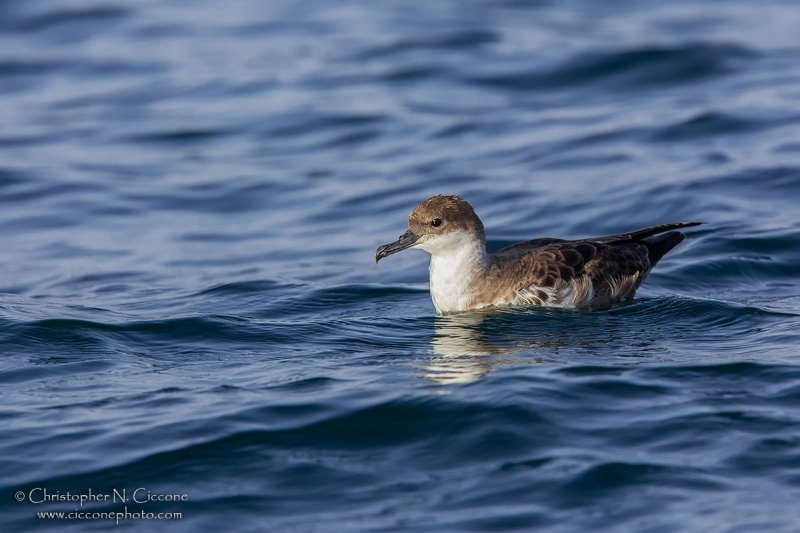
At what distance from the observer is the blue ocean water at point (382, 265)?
6.09m

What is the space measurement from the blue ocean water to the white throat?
244 mm

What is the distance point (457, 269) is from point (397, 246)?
0.56 meters

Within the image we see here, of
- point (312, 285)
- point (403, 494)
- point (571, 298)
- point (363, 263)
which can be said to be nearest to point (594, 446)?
point (403, 494)

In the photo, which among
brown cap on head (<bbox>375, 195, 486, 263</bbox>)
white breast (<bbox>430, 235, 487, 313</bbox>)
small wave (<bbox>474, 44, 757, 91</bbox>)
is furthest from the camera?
small wave (<bbox>474, 44, 757, 91</bbox>)

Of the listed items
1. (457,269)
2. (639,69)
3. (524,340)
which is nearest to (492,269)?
(457,269)

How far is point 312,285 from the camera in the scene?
35.1 ft

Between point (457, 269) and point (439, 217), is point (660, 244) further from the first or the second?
point (439, 217)

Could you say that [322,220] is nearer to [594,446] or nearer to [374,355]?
[374,355]

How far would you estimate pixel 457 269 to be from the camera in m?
9.16

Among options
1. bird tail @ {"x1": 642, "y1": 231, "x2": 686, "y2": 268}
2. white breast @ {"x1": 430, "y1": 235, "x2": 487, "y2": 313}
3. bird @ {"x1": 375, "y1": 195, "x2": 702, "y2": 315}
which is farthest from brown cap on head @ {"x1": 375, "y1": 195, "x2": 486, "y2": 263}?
bird tail @ {"x1": 642, "y1": 231, "x2": 686, "y2": 268}

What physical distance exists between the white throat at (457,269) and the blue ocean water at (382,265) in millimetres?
244

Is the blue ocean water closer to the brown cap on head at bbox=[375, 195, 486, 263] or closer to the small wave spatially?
the small wave

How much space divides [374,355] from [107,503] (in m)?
2.65

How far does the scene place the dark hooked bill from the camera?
891 centimetres
